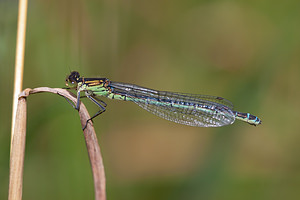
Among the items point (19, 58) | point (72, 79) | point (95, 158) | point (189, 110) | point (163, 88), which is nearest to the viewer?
point (95, 158)

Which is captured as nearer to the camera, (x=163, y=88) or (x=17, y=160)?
(x=17, y=160)

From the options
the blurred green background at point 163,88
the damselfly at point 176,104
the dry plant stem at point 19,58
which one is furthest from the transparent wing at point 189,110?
the dry plant stem at point 19,58

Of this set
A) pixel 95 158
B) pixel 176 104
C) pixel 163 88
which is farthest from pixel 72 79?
pixel 163 88

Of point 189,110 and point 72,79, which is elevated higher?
point 72,79

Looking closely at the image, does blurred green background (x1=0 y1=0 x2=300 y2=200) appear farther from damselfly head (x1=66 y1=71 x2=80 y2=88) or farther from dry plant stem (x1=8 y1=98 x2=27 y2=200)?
dry plant stem (x1=8 y1=98 x2=27 y2=200)

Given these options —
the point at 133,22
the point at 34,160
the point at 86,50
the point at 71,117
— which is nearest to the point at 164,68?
the point at 133,22

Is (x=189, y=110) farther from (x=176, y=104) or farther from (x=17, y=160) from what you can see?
(x=17, y=160)

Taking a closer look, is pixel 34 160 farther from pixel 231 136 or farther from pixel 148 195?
pixel 231 136
